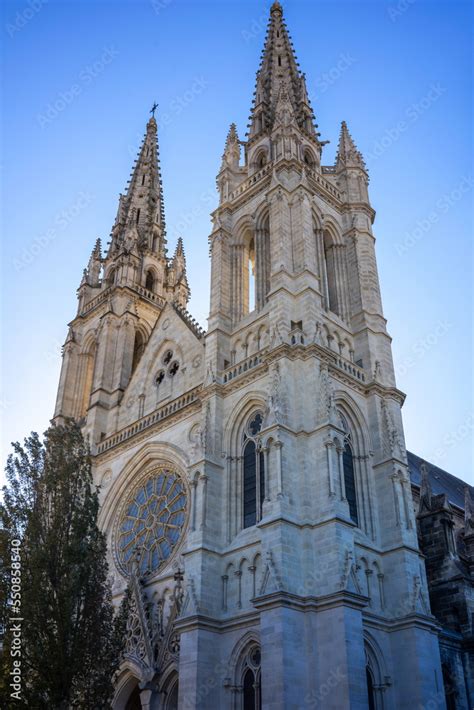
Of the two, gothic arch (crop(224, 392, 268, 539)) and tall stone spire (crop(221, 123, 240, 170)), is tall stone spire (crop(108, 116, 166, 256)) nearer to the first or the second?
tall stone spire (crop(221, 123, 240, 170))

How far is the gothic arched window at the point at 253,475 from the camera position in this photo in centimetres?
2002

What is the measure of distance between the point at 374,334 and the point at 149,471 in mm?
9589

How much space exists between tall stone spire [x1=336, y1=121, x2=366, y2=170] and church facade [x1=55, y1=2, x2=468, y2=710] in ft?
0.31

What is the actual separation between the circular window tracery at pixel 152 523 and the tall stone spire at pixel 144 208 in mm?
14976

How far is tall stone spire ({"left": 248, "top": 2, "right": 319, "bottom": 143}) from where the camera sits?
105 feet

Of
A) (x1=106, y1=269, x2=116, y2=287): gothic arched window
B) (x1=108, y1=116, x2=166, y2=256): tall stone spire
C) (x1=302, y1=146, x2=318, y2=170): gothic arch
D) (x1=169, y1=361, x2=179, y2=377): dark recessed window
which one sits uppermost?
(x1=108, y1=116, x2=166, y2=256): tall stone spire

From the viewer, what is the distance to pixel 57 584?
16359 mm

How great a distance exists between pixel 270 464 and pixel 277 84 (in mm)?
21684

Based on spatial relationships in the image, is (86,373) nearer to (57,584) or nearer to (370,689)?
(57,584)

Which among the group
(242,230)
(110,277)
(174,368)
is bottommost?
(174,368)

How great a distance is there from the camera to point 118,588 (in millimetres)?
23422

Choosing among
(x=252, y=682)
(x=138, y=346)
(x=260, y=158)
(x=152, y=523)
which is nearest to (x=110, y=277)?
(x=138, y=346)

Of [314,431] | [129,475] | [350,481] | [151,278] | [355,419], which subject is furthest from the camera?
[151,278]

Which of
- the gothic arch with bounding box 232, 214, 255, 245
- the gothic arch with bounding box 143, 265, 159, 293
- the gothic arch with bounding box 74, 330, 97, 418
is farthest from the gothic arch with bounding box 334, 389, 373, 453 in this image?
the gothic arch with bounding box 143, 265, 159, 293
